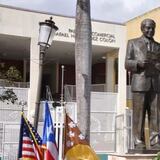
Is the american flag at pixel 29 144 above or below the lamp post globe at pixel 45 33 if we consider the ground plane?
below

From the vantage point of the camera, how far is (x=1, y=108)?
3041 centimetres

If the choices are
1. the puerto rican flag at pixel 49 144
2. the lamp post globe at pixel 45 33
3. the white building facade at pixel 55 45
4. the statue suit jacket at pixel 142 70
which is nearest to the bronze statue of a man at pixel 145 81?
the statue suit jacket at pixel 142 70

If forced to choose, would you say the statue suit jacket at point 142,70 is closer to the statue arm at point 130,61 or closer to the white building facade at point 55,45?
the statue arm at point 130,61

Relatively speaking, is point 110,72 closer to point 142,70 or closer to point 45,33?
point 45,33

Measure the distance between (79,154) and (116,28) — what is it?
28871 mm

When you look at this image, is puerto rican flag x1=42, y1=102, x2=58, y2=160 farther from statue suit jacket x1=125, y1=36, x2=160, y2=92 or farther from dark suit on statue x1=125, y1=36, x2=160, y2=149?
statue suit jacket x1=125, y1=36, x2=160, y2=92

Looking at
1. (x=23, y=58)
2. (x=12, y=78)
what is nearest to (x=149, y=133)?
(x=12, y=78)

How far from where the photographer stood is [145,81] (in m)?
8.95

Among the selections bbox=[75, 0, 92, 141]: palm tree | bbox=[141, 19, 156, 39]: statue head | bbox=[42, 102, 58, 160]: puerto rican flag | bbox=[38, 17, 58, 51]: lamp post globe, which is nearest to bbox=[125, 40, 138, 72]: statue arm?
bbox=[141, 19, 156, 39]: statue head

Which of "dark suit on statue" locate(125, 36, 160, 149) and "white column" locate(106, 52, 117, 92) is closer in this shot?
"dark suit on statue" locate(125, 36, 160, 149)

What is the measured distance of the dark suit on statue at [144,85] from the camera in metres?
8.91

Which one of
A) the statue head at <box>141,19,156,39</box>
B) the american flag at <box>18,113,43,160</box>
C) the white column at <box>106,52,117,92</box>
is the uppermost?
the white column at <box>106,52,117,92</box>

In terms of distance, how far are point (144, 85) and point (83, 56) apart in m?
3.22

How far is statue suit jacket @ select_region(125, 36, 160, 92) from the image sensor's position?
8914 mm
